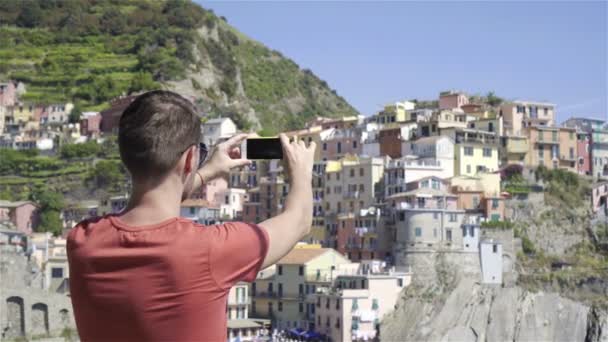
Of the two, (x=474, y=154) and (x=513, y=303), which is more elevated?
(x=474, y=154)

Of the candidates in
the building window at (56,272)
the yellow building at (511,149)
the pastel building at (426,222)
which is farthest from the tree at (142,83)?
the pastel building at (426,222)

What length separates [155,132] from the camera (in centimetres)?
281

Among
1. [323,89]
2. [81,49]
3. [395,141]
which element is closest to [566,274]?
[395,141]

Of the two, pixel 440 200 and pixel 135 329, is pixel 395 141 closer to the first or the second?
pixel 440 200

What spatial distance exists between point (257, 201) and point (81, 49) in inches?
1206

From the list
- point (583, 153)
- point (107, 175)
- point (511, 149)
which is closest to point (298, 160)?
point (511, 149)

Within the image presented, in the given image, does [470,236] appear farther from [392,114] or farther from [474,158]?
[392,114]

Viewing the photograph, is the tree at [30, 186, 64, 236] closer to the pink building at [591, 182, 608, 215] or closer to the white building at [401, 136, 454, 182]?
the white building at [401, 136, 454, 182]

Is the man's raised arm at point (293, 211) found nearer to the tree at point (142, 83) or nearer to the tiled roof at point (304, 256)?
the tiled roof at point (304, 256)

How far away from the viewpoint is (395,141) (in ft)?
176

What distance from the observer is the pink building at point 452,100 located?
59.9m

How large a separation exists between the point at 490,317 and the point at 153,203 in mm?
41674

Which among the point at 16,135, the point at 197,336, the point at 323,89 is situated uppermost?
the point at 323,89

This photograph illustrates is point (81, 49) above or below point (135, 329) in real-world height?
above
